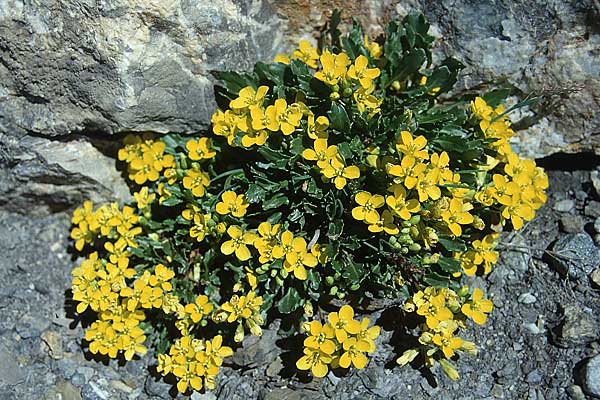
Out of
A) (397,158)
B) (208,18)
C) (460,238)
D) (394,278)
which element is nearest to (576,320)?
(460,238)

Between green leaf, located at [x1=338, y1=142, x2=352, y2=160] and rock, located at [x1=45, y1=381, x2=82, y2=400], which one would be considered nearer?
green leaf, located at [x1=338, y1=142, x2=352, y2=160]

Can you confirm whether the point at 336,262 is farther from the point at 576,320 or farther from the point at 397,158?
the point at 576,320

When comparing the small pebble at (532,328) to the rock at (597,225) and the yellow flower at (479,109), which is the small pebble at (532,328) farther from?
the yellow flower at (479,109)

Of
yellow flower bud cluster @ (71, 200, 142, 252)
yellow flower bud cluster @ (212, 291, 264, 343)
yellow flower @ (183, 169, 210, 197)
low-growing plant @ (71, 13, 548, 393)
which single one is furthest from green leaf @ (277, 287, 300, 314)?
yellow flower bud cluster @ (71, 200, 142, 252)

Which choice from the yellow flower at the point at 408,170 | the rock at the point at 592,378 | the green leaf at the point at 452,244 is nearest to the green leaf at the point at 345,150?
the yellow flower at the point at 408,170

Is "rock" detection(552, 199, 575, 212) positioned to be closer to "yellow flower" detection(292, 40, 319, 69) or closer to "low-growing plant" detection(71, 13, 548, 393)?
"low-growing plant" detection(71, 13, 548, 393)

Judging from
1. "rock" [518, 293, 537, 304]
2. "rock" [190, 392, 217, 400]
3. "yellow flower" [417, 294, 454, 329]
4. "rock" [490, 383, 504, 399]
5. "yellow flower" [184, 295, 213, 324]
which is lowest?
"rock" [190, 392, 217, 400]
